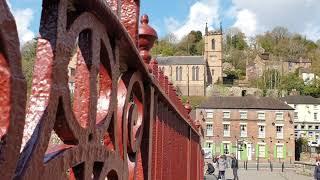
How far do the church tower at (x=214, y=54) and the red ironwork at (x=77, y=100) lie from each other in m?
96.1

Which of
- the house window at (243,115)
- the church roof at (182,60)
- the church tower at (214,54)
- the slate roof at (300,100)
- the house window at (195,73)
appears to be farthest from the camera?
the church tower at (214,54)

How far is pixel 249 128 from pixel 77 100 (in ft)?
191

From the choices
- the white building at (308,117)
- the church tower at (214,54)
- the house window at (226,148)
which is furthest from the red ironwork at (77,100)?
the church tower at (214,54)

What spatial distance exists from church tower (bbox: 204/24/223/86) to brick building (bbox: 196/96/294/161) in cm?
3960

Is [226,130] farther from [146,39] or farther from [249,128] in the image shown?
[146,39]

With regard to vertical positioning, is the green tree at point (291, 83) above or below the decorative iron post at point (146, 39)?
above

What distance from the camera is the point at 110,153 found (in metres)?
1.46

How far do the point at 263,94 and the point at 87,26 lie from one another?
8779 centimetres

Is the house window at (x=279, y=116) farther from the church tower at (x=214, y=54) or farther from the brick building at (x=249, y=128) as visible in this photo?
the church tower at (x=214, y=54)

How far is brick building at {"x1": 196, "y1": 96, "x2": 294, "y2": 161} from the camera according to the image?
187 feet

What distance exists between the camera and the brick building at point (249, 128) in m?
56.9

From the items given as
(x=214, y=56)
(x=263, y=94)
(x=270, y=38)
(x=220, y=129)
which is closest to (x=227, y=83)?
(x=214, y=56)

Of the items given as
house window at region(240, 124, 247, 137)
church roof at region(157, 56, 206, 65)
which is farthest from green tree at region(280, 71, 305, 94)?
house window at region(240, 124, 247, 137)

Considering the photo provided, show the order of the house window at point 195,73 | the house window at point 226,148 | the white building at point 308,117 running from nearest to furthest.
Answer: the house window at point 226,148, the white building at point 308,117, the house window at point 195,73
